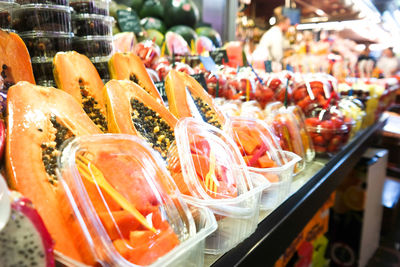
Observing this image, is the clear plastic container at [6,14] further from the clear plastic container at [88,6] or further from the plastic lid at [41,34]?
the clear plastic container at [88,6]

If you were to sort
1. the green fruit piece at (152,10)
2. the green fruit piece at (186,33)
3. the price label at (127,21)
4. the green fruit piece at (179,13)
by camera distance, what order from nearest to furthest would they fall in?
the price label at (127,21) → the green fruit piece at (186,33) → the green fruit piece at (179,13) → the green fruit piece at (152,10)

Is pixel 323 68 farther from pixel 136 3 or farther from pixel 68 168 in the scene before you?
pixel 68 168

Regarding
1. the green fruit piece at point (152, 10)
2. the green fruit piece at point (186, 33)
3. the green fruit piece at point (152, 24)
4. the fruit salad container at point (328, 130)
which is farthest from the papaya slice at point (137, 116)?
the green fruit piece at point (152, 10)

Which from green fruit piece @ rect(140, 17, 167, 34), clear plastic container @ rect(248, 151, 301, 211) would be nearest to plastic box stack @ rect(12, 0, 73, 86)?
clear plastic container @ rect(248, 151, 301, 211)

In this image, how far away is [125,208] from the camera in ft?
1.76

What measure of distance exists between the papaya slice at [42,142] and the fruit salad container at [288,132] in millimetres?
768

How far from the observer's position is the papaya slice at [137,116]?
0.74m

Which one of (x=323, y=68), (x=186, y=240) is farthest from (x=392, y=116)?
(x=186, y=240)

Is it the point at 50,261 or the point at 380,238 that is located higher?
the point at 50,261

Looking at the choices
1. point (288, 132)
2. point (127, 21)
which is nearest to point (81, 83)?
point (288, 132)

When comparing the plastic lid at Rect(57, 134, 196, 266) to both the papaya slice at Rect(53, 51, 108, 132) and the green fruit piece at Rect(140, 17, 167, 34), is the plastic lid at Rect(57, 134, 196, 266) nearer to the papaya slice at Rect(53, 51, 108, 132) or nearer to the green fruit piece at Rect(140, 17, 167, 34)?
the papaya slice at Rect(53, 51, 108, 132)

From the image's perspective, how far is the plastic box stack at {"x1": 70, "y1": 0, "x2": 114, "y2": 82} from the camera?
1.05 metres

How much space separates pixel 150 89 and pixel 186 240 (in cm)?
57

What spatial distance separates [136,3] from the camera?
327cm
